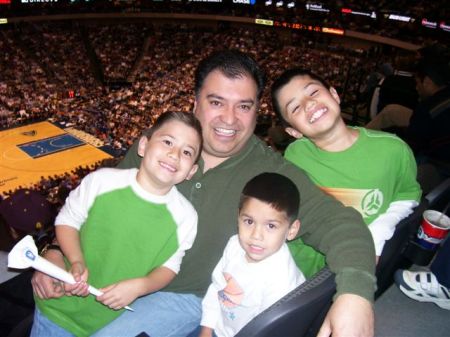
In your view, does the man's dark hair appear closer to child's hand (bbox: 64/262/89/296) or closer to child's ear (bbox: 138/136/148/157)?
child's ear (bbox: 138/136/148/157)

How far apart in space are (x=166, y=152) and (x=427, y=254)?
2.04m

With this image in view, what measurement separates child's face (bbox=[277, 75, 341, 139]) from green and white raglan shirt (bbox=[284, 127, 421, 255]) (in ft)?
0.74

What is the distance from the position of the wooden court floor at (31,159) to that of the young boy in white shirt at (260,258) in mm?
14543

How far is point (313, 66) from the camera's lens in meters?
24.9

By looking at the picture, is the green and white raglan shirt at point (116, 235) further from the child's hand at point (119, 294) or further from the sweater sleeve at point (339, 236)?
the sweater sleeve at point (339, 236)

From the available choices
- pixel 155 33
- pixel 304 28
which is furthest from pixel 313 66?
pixel 155 33

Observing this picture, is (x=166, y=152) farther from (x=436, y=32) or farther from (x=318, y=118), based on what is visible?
(x=436, y=32)

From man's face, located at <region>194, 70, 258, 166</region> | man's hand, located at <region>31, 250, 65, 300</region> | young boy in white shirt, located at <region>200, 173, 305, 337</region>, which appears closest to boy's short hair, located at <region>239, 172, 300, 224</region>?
young boy in white shirt, located at <region>200, 173, 305, 337</region>

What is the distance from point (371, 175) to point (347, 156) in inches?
7.5

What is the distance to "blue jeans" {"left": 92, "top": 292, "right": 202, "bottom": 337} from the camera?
6.88ft

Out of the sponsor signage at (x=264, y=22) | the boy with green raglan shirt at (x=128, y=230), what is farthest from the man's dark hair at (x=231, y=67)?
the sponsor signage at (x=264, y=22)

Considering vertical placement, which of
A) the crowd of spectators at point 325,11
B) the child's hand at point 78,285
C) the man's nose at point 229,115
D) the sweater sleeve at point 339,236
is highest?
the man's nose at point 229,115

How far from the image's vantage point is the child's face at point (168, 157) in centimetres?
208

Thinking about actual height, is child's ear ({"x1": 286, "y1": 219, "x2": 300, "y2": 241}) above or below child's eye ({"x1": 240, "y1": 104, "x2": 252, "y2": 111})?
below
